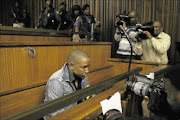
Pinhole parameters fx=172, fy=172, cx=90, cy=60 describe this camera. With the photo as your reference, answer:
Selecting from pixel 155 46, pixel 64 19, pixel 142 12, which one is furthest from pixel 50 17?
pixel 155 46

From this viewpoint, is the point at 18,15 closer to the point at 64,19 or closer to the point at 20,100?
the point at 64,19

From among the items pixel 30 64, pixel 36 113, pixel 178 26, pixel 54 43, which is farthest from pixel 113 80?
pixel 178 26

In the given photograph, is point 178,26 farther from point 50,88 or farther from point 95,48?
point 50,88

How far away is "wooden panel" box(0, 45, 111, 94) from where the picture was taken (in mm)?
1485

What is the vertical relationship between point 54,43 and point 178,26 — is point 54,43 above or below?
below

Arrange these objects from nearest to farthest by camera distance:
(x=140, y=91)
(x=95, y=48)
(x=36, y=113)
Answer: (x=36, y=113), (x=140, y=91), (x=95, y=48)

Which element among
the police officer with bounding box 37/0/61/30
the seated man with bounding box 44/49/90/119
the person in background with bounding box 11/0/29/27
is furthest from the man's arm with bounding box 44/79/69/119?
the person in background with bounding box 11/0/29/27

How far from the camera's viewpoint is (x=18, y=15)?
614cm

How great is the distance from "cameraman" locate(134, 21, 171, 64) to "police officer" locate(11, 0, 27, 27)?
4468 millimetres

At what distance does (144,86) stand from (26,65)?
1.13 metres

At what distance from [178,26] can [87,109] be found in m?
3.93

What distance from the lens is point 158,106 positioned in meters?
0.97

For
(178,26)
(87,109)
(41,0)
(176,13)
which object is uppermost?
(41,0)

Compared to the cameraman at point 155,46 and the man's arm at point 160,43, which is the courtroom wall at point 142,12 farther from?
the man's arm at point 160,43
